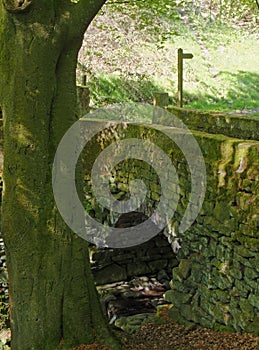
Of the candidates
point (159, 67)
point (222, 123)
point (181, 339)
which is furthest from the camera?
point (159, 67)

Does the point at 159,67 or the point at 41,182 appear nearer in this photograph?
the point at 41,182

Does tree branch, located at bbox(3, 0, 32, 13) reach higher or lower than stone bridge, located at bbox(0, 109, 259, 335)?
higher

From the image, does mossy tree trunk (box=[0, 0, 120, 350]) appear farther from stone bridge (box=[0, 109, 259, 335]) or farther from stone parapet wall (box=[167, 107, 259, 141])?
stone parapet wall (box=[167, 107, 259, 141])

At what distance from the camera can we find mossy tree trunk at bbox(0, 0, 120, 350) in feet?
16.6

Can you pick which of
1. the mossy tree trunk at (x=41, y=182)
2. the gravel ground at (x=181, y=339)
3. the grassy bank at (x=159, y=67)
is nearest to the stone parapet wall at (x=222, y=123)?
the gravel ground at (x=181, y=339)

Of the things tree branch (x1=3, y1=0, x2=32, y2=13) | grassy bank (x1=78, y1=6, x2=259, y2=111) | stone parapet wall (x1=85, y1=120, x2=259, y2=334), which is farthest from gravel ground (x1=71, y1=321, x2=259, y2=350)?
grassy bank (x1=78, y1=6, x2=259, y2=111)

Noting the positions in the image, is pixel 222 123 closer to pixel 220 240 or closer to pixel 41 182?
pixel 220 240

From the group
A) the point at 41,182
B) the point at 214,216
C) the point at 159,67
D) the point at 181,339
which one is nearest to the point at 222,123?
the point at 214,216

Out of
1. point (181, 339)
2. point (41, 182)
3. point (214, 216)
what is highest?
point (41, 182)

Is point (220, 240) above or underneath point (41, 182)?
underneath

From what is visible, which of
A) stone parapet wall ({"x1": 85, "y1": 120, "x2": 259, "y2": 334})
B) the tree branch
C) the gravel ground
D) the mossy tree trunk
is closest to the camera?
the tree branch

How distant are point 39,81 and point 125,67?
→ 46.1 ft

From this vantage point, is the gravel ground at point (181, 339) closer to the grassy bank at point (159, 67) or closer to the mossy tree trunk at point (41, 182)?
the mossy tree trunk at point (41, 182)

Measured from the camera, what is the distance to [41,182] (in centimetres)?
535
